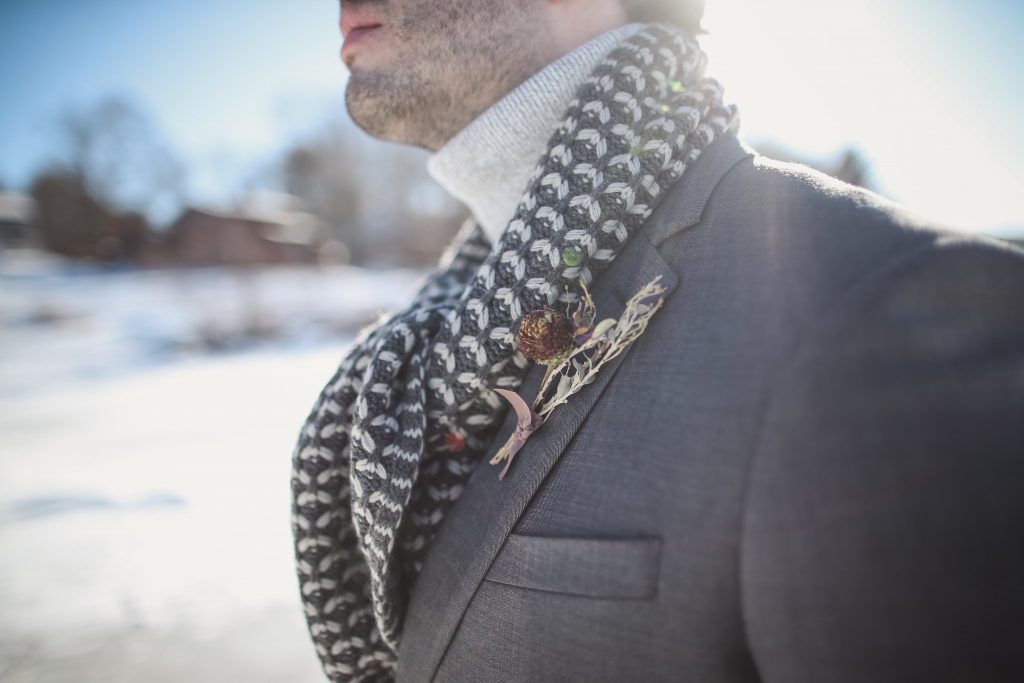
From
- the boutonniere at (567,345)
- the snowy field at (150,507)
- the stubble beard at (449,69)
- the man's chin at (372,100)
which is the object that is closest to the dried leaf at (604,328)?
the boutonniere at (567,345)

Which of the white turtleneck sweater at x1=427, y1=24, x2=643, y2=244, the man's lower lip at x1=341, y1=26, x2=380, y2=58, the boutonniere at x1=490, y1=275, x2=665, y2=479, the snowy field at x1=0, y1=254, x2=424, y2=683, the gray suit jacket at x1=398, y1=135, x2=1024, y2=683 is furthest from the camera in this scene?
the snowy field at x1=0, y1=254, x2=424, y2=683

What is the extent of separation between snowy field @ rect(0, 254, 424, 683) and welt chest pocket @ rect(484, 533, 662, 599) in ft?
5.85

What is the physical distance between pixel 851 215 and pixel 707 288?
24 cm

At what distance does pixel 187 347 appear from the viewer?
7.50m

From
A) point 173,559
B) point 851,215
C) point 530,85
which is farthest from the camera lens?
point 173,559

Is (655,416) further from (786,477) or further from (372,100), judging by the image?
(372,100)

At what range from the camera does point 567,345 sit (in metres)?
0.91

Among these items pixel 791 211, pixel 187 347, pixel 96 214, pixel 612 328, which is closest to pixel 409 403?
pixel 612 328

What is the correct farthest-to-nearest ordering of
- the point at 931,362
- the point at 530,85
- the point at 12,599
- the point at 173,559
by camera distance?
the point at 173,559 < the point at 12,599 < the point at 530,85 < the point at 931,362

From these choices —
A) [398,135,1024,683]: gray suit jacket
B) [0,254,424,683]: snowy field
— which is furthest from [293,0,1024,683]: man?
[0,254,424,683]: snowy field

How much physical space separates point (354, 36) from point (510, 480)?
4.47ft

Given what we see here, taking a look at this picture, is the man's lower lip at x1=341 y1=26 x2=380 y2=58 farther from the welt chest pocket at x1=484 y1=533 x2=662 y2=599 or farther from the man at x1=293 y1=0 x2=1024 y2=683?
the welt chest pocket at x1=484 y1=533 x2=662 y2=599

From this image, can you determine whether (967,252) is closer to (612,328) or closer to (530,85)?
(612,328)

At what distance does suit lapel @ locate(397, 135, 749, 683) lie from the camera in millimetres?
893
